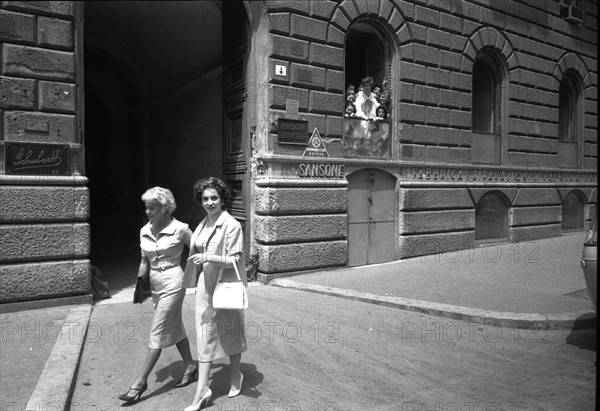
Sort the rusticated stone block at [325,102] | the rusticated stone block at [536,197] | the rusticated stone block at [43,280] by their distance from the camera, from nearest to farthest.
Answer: the rusticated stone block at [43,280], the rusticated stone block at [325,102], the rusticated stone block at [536,197]

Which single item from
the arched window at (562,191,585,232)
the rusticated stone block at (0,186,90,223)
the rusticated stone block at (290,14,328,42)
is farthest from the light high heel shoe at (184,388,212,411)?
the arched window at (562,191,585,232)

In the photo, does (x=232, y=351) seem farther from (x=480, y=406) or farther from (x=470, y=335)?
(x=470, y=335)

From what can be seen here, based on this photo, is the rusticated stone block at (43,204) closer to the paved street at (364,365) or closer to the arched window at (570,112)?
the paved street at (364,365)

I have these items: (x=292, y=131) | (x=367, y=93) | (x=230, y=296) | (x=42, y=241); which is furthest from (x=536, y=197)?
(x=42, y=241)

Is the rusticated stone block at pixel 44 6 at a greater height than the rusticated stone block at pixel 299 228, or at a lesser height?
greater

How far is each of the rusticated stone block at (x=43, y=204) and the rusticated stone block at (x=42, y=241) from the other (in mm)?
114

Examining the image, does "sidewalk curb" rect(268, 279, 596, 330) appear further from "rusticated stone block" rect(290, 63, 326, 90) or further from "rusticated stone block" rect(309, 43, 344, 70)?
"rusticated stone block" rect(309, 43, 344, 70)

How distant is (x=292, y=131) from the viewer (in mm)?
8977

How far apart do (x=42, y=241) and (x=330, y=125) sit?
212 inches

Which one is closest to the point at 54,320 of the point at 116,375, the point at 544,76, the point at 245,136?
the point at 116,375

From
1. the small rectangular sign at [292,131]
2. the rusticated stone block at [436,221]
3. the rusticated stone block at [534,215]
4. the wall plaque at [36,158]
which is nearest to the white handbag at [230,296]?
the wall plaque at [36,158]

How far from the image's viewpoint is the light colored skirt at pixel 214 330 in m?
3.93

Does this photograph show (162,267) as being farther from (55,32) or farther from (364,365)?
(55,32)

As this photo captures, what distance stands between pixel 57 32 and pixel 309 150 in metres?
4.48
